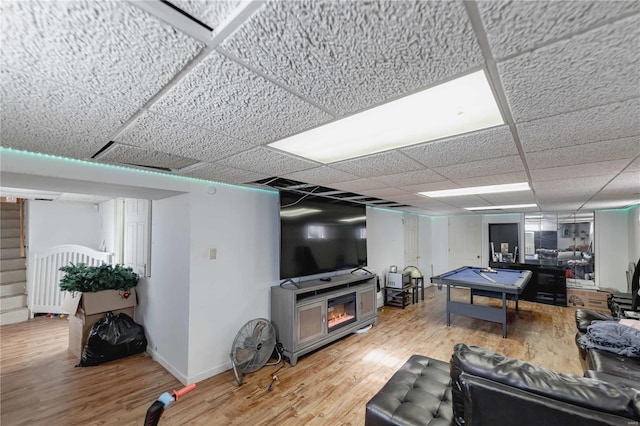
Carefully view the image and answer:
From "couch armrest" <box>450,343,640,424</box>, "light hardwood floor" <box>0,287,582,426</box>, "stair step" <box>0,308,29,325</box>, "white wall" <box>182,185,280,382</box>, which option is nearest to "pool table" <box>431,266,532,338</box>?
"light hardwood floor" <box>0,287,582,426</box>

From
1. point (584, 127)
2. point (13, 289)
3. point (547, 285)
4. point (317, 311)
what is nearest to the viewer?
point (584, 127)

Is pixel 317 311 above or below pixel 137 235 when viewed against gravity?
below

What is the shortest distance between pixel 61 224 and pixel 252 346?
5.37 m

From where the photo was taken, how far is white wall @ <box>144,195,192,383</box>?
298 centimetres

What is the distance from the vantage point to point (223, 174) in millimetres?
2762

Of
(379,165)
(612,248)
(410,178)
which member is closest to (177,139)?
(379,165)

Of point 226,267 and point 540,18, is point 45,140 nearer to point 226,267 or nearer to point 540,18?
point 226,267

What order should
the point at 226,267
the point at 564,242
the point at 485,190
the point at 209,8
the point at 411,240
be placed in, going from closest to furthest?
the point at 209,8
the point at 226,267
the point at 485,190
the point at 564,242
the point at 411,240

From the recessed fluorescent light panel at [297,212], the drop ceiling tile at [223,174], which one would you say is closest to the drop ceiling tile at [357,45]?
the drop ceiling tile at [223,174]

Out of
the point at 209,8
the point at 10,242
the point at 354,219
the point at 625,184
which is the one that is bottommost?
the point at 10,242

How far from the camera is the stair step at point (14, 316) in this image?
472cm

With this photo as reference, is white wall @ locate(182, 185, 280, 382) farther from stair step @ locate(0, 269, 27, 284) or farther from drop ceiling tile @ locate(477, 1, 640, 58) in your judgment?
stair step @ locate(0, 269, 27, 284)

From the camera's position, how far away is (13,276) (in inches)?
199

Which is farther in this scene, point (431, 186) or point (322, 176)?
point (431, 186)
